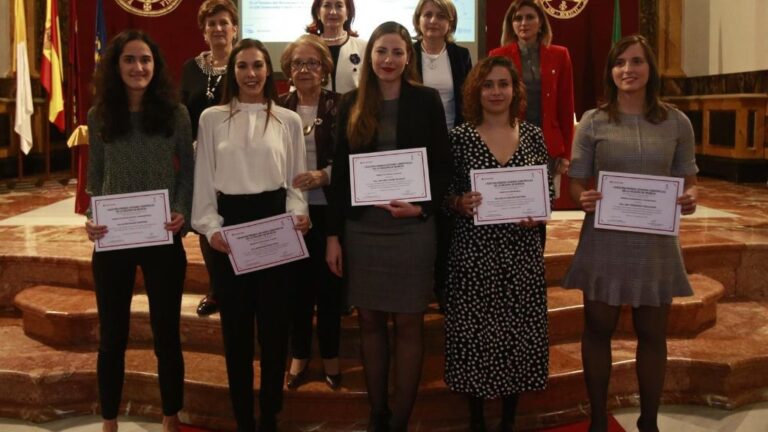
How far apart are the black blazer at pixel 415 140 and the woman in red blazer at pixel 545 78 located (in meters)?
0.92

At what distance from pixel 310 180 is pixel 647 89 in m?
1.22

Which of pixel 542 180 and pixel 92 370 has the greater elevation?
pixel 542 180

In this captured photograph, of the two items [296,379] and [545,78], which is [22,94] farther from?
[545,78]

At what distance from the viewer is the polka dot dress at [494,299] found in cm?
268

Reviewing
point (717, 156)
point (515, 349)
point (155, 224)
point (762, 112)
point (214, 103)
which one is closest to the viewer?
point (155, 224)

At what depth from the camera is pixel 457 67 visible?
10.2ft

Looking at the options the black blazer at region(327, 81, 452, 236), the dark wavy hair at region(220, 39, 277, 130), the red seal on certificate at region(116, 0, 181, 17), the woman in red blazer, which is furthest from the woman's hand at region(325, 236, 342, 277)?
the red seal on certificate at region(116, 0, 181, 17)

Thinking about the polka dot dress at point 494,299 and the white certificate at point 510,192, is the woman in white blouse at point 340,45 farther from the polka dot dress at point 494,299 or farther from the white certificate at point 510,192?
the white certificate at point 510,192

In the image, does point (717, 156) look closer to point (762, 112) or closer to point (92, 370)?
point (762, 112)

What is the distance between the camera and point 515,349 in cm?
273

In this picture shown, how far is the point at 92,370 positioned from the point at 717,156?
22.5 feet

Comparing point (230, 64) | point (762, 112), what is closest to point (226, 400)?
point (230, 64)

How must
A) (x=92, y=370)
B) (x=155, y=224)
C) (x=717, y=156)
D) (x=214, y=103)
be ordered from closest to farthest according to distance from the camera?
(x=155, y=224), (x=214, y=103), (x=92, y=370), (x=717, y=156)

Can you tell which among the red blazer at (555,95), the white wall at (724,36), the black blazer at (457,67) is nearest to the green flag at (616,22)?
the white wall at (724,36)
